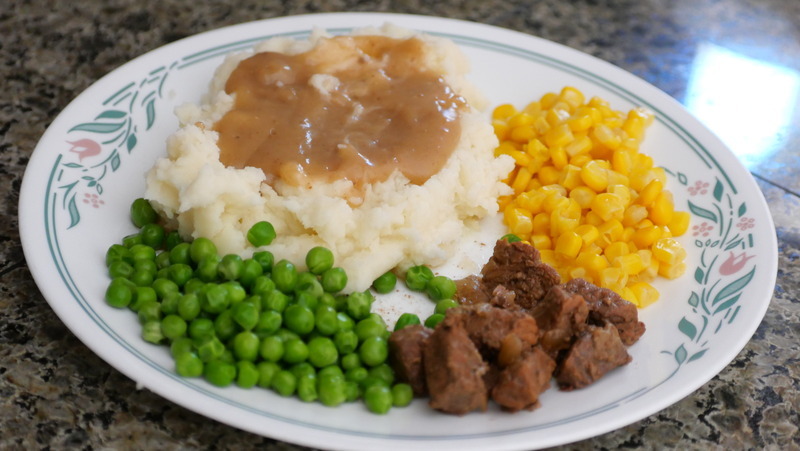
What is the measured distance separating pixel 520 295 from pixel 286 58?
2.31m

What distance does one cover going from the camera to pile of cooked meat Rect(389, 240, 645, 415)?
3799 millimetres

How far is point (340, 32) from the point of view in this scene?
21.5 feet

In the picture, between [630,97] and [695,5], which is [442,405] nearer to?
[630,97]

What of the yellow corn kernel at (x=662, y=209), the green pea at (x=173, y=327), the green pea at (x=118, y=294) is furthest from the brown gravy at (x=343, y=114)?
the yellow corn kernel at (x=662, y=209)

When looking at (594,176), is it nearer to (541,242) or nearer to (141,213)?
(541,242)

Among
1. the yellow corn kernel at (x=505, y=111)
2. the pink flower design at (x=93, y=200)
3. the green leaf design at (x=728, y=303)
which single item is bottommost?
the pink flower design at (x=93, y=200)

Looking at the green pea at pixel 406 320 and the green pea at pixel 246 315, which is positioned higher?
the green pea at pixel 246 315

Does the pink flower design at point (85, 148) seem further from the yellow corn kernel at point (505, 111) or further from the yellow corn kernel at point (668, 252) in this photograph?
the yellow corn kernel at point (668, 252)

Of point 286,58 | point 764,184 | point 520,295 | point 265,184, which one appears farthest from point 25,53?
point 764,184

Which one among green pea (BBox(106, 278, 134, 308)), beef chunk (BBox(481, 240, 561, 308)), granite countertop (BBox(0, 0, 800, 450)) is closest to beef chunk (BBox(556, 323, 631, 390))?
granite countertop (BBox(0, 0, 800, 450))

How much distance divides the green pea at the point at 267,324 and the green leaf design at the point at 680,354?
2061 millimetres

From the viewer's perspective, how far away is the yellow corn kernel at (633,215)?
17.0ft

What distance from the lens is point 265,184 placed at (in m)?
4.77

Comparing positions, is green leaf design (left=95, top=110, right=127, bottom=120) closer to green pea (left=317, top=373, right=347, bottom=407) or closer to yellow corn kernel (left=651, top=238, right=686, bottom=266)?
green pea (left=317, top=373, right=347, bottom=407)
